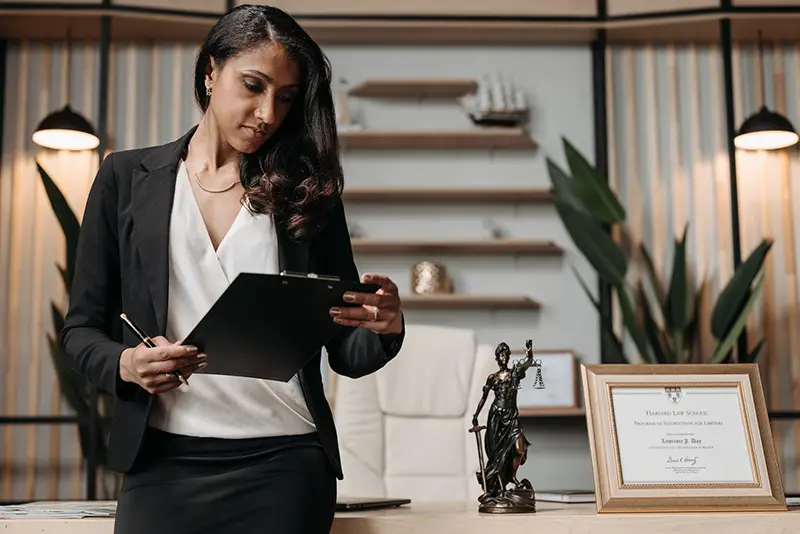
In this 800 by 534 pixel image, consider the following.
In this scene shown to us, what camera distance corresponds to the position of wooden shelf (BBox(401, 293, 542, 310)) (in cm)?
384

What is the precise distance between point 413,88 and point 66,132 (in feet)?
4.79

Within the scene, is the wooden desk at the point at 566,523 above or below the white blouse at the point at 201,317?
below

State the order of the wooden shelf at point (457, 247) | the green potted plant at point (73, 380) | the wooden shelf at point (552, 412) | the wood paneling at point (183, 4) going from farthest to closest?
the wooden shelf at point (457, 247) → the wood paneling at point (183, 4) → the wooden shelf at point (552, 412) → the green potted plant at point (73, 380)

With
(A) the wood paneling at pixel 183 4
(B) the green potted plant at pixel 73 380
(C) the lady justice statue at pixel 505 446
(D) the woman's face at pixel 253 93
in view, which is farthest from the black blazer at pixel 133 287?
(A) the wood paneling at pixel 183 4

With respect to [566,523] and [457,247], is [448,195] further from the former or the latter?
[566,523]

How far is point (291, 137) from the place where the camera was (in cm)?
149

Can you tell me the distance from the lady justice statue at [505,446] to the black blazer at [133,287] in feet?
1.03

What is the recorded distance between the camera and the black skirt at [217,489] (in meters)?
1.22

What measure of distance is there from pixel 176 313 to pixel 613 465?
0.75 m

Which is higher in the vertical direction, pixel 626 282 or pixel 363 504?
pixel 626 282

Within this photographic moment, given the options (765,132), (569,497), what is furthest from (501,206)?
(569,497)

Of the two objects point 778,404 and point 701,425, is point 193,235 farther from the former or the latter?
point 778,404

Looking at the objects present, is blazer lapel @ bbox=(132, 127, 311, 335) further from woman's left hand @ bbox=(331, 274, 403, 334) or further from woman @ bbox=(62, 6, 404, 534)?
woman's left hand @ bbox=(331, 274, 403, 334)
